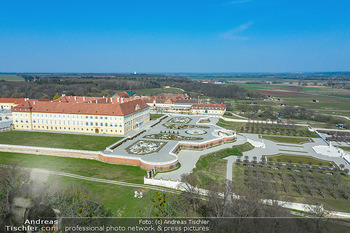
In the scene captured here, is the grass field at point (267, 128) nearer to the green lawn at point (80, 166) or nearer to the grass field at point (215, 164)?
the grass field at point (215, 164)

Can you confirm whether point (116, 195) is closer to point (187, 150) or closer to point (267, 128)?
point (187, 150)

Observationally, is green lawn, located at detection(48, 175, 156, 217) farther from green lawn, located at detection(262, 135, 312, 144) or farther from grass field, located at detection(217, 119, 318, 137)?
grass field, located at detection(217, 119, 318, 137)

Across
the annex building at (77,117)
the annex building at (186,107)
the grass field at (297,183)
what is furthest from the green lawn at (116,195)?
the annex building at (186,107)

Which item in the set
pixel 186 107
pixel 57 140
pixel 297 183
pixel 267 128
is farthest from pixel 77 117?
pixel 267 128

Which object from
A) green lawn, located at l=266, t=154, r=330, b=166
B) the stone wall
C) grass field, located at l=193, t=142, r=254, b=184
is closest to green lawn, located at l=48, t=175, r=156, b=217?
the stone wall

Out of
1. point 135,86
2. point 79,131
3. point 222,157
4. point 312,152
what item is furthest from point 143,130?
point 135,86

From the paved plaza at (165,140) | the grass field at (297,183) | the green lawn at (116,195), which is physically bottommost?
the grass field at (297,183)

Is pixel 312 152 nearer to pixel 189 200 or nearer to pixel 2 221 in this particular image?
pixel 189 200
